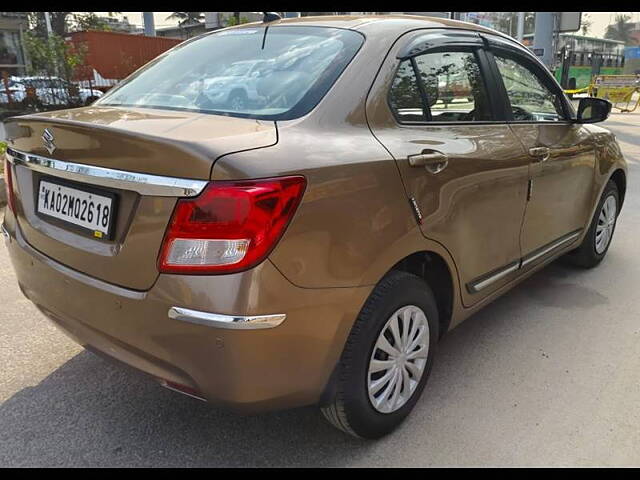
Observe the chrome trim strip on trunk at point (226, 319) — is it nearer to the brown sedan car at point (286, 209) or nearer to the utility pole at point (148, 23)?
the brown sedan car at point (286, 209)

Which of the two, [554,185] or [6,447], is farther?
[554,185]

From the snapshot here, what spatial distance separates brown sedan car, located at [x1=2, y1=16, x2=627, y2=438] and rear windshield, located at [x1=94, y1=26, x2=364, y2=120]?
1cm

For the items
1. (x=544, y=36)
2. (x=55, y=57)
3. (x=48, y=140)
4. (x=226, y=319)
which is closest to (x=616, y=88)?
(x=544, y=36)

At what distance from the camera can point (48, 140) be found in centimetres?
212

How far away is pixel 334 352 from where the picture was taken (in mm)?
→ 1989

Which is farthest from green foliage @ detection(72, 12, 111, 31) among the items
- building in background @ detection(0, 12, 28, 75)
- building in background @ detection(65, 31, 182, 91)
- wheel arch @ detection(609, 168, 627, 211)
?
wheel arch @ detection(609, 168, 627, 211)

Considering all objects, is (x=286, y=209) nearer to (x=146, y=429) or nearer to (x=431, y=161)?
(x=431, y=161)

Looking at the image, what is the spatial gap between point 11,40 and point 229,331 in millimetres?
24621

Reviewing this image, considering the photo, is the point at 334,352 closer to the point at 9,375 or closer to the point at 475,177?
→ the point at 475,177

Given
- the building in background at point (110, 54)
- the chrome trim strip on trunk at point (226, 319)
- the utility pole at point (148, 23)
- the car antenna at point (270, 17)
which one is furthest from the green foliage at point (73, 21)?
the chrome trim strip on trunk at point (226, 319)

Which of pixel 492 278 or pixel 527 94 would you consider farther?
pixel 527 94

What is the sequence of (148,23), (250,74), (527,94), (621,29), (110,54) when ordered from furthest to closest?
1. (621,29)
2. (148,23)
3. (110,54)
4. (527,94)
5. (250,74)

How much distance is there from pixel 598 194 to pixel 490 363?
1800mm

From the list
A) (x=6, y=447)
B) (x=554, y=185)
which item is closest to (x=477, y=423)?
(x=554, y=185)
